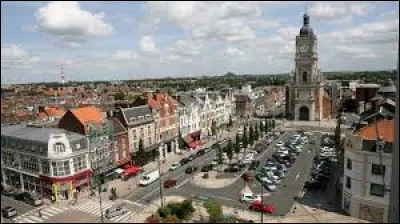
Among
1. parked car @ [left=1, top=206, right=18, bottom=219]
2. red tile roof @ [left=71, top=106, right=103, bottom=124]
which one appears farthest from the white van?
parked car @ [left=1, top=206, right=18, bottom=219]

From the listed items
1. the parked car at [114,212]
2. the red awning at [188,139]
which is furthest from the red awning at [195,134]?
the parked car at [114,212]

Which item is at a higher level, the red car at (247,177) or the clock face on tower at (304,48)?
the clock face on tower at (304,48)

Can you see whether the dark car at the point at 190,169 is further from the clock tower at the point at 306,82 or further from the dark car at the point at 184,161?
the clock tower at the point at 306,82

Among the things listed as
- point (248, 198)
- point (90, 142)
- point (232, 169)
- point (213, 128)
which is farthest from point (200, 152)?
point (248, 198)

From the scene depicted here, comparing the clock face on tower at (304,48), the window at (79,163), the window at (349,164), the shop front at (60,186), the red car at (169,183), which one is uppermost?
the clock face on tower at (304,48)

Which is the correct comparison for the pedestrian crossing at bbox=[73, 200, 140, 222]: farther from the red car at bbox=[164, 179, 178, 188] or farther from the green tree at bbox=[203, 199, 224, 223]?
the green tree at bbox=[203, 199, 224, 223]

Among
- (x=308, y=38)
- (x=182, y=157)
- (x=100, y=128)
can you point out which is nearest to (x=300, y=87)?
(x=308, y=38)
